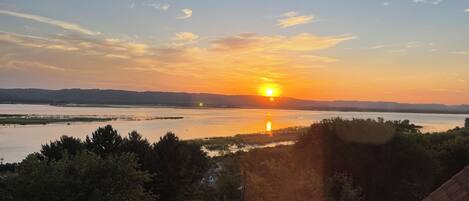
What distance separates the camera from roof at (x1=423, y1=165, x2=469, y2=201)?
5.35 metres

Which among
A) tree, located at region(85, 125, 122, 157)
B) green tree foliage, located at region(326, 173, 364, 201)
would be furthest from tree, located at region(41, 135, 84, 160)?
green tree foliage, located at region(326, 173, 364, 201)

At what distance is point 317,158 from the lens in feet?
100

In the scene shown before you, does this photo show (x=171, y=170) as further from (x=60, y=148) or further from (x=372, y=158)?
(x=372, y=158)

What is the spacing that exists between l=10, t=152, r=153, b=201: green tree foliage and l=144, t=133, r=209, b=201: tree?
43.6 ft

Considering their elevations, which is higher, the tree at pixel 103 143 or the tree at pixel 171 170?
the tree at pixel 103 143

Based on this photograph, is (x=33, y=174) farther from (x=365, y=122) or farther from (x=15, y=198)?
(x=365, y=122)

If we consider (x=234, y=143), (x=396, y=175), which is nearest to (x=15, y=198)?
(x=396, y=175)

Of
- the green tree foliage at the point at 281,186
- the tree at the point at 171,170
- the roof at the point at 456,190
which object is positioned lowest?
the tree at the point at 171,170

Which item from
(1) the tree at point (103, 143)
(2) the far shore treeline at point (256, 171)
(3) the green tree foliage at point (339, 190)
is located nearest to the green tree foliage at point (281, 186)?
(2) the far shore treeline at point (256, 171)

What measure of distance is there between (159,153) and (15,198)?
61.0 feet

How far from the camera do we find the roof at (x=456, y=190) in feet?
17.5

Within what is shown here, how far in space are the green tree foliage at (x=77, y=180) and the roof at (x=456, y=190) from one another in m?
14.4

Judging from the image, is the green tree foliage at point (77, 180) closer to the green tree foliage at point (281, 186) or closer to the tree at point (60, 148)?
the green tree foliage at point (281, 186)

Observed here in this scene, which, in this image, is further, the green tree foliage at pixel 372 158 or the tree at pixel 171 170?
the tree at pixel 171 170
